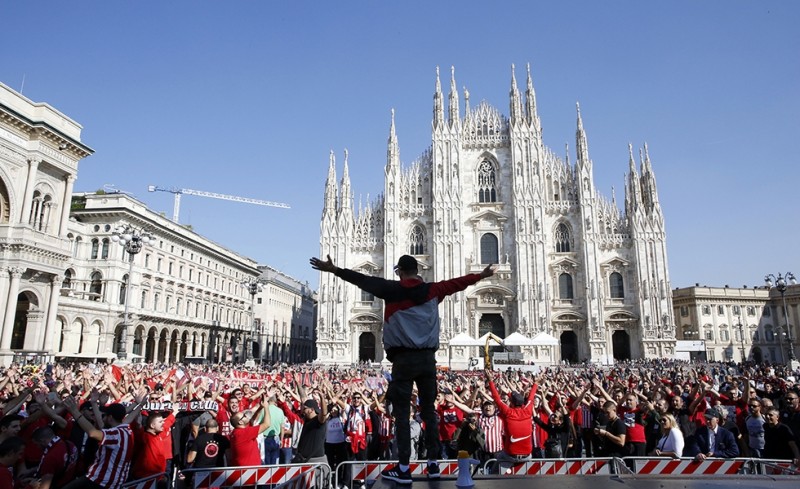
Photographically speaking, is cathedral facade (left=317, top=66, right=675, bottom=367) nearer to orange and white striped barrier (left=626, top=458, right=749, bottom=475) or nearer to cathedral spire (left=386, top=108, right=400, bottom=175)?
cathedral spire (left=386, top=108, right=400, bottom=175)

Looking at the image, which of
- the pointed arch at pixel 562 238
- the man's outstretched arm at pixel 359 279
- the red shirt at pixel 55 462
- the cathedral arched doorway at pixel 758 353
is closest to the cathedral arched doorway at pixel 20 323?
the red shirt at pixel 55 462

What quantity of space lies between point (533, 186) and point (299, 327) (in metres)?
49.3

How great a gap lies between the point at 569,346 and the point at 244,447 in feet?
125

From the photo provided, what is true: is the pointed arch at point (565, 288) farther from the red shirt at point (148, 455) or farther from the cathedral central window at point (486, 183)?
the red shirt at point (148, 455)

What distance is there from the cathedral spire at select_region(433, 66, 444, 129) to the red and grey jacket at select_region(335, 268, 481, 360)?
4052cm

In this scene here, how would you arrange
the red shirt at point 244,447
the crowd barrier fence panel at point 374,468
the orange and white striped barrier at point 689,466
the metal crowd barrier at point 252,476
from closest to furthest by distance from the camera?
the crowd barrier fence panel at point 374,468 < the orange and white striped barrier at point 689,466 < the metal crowd barrier at point 252,476 < the red shirt at point 244,447

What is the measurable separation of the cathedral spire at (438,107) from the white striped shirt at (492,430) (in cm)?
3747

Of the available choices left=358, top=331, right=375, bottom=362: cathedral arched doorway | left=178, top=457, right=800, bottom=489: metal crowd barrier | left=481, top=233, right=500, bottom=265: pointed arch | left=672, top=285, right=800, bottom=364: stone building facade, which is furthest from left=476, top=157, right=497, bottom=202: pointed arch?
left=178, top=457, right=800, bottom=489: metal crowd barrier

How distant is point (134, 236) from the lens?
1966 cm

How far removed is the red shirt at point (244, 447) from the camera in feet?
19.6

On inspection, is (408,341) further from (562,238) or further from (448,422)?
(562,238)

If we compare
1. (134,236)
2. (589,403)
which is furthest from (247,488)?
(134,236)

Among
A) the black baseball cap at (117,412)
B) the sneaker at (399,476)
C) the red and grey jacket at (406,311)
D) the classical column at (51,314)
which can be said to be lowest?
the sneaker at (399,476)

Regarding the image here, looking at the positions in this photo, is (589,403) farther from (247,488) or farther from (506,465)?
(247,488)
